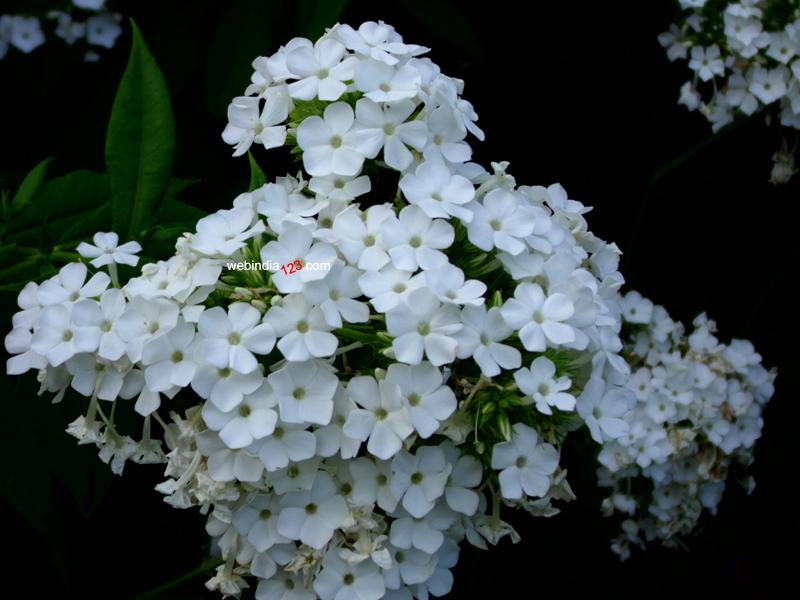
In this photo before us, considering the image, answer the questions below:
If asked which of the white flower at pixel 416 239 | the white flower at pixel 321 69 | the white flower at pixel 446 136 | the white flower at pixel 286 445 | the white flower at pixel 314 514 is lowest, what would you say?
the white flower at pixel 314 514

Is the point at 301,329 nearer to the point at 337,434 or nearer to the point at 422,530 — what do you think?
the point at 337,434

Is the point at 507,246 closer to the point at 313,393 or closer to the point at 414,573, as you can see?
the point at 313,393

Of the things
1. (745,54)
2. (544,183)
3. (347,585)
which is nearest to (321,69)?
(347,585)

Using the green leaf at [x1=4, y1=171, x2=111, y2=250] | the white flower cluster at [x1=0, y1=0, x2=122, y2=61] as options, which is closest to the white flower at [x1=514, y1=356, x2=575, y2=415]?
the green leaf at [x1=4, y1=171, x2=111, y2=250]

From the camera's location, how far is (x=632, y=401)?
1.81 m

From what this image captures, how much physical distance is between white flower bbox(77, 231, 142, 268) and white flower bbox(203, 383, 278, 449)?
451 millimetres

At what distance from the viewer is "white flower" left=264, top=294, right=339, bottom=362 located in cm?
151

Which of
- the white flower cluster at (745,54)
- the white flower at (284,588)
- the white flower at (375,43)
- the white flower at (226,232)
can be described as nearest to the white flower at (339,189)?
the white flower at (226,232)

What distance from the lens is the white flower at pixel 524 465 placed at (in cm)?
156

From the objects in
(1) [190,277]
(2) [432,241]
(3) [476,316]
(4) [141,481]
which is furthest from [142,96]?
(4) [141,481]

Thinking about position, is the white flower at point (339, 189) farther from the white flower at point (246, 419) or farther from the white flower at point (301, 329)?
the white flower at point (246, 419)

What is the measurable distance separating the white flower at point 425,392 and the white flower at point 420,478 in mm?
70

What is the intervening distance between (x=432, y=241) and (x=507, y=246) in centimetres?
13

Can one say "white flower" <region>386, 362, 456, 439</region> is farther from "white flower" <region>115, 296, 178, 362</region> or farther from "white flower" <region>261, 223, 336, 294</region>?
"white flower" <region>115, 296, 178, 362</region>
